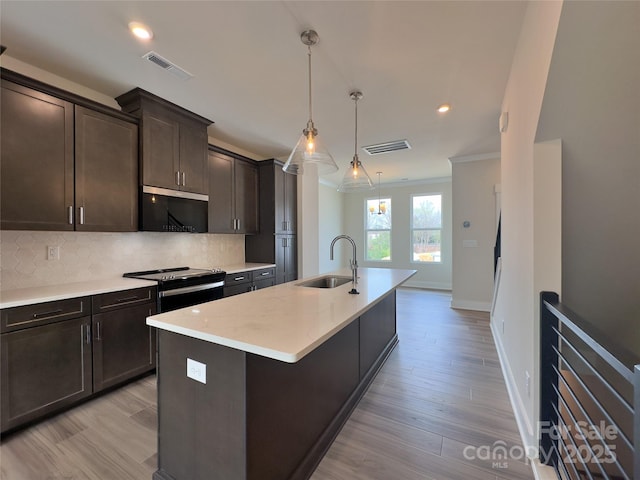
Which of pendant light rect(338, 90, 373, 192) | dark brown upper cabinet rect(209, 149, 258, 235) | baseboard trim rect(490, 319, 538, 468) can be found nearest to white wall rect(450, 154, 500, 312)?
baseboard trim rect(490, 319, 538, 468)

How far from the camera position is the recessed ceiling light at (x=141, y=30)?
1.82 meters

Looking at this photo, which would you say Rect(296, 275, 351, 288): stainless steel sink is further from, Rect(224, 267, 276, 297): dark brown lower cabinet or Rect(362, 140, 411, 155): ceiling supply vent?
Rect(362, 140, 411, 155): ceiling supply vent

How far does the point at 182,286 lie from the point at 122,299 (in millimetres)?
532

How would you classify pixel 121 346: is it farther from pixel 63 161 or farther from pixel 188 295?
pixel 63 161

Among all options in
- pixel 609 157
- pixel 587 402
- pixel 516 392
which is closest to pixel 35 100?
pixel 609 157

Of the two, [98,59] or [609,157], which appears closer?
[609,157]

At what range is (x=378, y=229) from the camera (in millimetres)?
7684

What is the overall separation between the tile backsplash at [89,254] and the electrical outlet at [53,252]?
0.07ft

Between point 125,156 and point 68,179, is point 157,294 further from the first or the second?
point 125,156

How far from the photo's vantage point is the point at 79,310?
2.10 m

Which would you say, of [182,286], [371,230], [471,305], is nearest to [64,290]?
[182,286]

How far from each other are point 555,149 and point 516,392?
1766mm

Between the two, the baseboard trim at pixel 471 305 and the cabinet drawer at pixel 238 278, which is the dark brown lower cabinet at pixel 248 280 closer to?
the cabinet drawer at pixel 238 278

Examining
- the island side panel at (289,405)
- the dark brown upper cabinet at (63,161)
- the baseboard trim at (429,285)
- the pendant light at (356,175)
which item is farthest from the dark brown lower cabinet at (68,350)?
the baseboard trim at (429,285)
